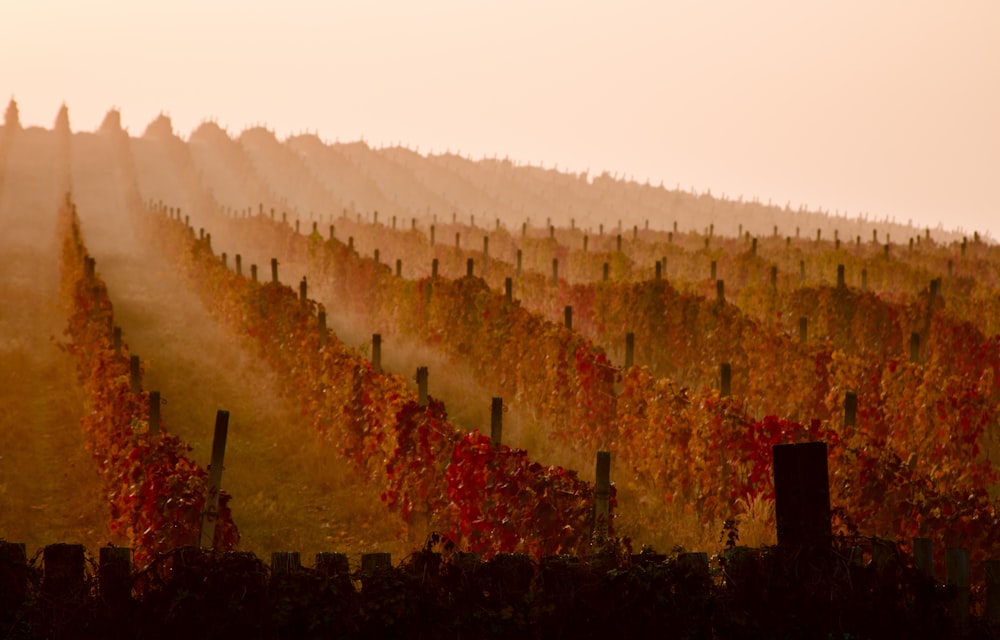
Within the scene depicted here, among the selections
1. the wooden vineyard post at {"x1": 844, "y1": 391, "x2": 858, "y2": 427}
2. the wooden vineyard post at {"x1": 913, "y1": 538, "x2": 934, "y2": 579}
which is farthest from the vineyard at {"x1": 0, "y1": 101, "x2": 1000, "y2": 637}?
the wooden vineyard post at {"x1": 844, "y1": 391, "x2": 858, "y2": 427}

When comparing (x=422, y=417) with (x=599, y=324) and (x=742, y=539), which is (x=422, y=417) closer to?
(x=742, y=539)

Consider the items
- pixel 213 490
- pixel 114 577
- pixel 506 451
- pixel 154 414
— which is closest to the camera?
pixel 114 577

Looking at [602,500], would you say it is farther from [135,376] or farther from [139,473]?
[135,376]

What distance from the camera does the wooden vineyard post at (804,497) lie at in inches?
Result: 223

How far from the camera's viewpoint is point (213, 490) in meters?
10.0

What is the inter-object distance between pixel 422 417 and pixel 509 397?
575cm

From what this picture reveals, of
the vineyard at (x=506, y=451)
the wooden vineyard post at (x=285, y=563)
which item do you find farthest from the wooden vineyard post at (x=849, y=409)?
the wooden vineyard post at (x=285, y=563)

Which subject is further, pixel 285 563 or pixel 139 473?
pixel 139 473

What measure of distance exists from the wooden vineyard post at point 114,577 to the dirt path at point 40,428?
22.9 feet

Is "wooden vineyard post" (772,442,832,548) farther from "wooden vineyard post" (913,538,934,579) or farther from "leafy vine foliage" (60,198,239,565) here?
"leafy vine foliage" (60,198,239,565)

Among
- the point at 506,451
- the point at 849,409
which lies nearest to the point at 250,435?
the point at 506,451

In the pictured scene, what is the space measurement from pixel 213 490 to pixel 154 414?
7.07 ft

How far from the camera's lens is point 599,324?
23.0 metres

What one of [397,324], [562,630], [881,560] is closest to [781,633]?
[881,560]
